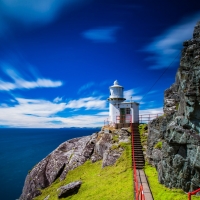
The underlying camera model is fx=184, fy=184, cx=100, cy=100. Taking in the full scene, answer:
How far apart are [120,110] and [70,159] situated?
1315 centimetres

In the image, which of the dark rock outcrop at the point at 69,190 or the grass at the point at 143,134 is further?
the grass at the point at 143,134

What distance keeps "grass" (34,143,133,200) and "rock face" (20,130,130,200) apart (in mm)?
1238

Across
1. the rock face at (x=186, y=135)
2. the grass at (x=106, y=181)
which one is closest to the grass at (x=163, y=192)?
the rock face at (x=186, y=135)

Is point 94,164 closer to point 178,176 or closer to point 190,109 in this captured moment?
point 178,176

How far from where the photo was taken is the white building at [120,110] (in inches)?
1407

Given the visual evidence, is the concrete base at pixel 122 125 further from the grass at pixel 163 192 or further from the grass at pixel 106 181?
the grass at pixel 163 192

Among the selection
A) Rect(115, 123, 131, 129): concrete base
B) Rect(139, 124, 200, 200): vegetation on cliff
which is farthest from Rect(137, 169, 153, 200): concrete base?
Rect(115, 123, 131, 129): concrete base

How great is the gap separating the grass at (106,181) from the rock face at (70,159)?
1.24 m

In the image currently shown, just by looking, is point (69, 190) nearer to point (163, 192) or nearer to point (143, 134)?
point (163, 192)

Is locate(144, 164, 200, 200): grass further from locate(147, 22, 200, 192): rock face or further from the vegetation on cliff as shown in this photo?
locate(147, 22, 200, 192): rock face

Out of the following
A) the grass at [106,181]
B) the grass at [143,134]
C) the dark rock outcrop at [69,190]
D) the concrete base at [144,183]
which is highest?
the grass at [143,134]

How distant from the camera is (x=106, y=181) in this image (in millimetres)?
20172

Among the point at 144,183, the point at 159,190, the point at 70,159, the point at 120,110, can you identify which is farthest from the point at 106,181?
the point at 120,110

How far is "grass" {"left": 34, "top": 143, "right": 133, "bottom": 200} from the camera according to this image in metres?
16.9
